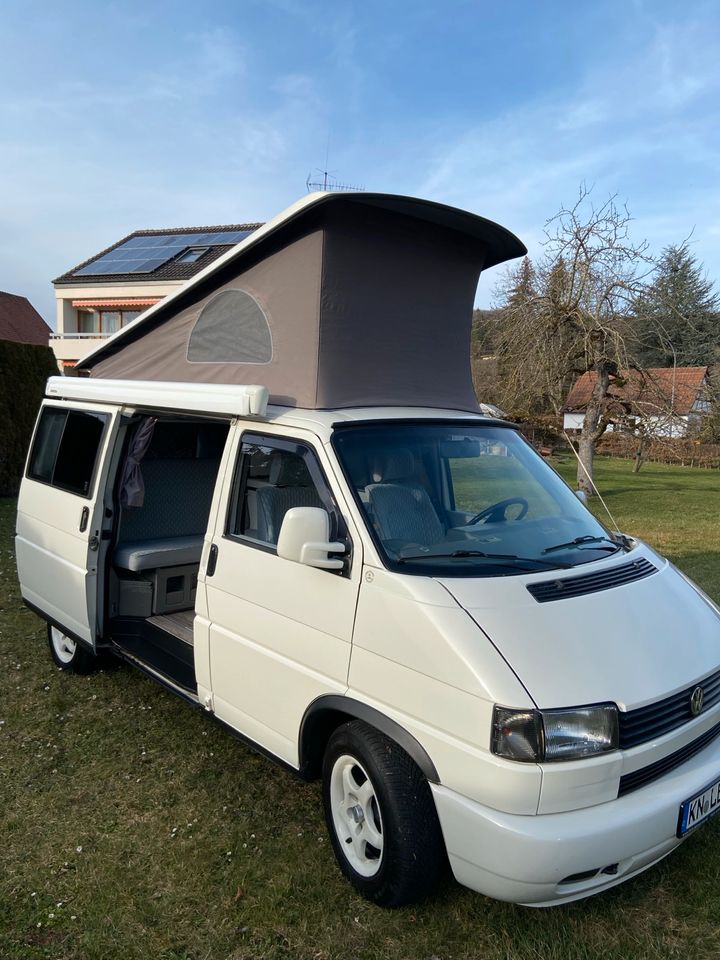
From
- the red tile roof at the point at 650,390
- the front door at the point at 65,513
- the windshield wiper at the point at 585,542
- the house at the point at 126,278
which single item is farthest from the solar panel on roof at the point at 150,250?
the windshield wiper at the point at 585,542

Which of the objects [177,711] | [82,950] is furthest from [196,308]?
[82,950]

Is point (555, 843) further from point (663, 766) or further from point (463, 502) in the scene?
point (463, 502)

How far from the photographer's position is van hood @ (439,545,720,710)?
2.64 meters

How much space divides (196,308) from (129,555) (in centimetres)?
183

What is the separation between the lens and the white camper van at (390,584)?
2.61 m

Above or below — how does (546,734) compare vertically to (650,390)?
below

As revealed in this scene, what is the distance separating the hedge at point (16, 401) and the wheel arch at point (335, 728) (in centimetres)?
1245

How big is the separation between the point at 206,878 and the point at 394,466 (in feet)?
Answer: 6.91

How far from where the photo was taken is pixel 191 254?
30094mm

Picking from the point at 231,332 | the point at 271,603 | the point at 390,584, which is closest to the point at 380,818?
the point at 390,584

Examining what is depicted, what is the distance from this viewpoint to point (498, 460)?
4.10 meters

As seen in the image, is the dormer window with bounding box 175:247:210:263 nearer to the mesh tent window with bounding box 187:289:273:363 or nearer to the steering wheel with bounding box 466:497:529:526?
the mesh tent window with bounding box 187:289:273:363

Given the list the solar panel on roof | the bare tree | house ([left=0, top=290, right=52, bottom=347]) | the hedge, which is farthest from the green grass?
house ([left=0, top=290, right=52, bottom=347])

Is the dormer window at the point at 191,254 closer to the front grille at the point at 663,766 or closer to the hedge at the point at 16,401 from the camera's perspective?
the hedge at the point at 16,401
